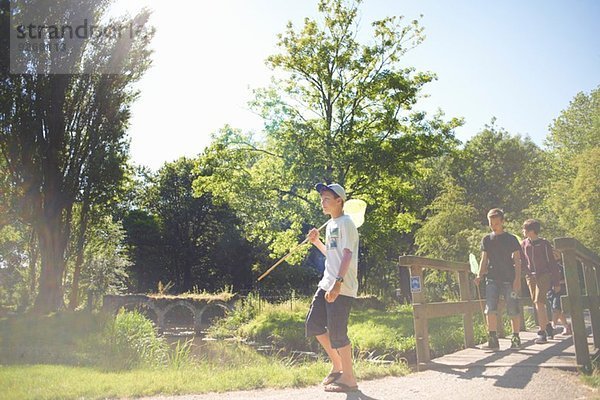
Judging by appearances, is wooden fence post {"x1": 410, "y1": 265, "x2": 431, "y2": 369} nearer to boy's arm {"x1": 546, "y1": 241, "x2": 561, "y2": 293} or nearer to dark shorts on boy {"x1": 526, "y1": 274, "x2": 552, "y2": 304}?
dark shorts on boy {"x1": 526, "y1": 274, "x2": 552, "y2": 304}

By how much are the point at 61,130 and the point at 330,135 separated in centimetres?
1148

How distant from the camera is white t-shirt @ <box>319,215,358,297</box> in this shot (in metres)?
4.74

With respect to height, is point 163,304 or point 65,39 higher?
point 65,39

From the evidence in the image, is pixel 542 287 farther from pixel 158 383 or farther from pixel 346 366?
pixel 158 383

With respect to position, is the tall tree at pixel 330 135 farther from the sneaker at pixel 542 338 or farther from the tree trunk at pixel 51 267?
the sneaker at pixel 542 338

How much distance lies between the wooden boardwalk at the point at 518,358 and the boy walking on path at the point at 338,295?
1.81 meters

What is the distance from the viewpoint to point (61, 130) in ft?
72.7

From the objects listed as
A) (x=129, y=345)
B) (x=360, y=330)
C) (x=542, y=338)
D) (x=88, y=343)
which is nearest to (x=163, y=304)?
(x=360, y=330)

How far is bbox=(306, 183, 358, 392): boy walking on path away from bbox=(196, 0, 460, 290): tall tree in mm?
16356

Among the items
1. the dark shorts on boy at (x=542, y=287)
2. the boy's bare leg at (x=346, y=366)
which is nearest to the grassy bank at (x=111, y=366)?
the boy's bare leg at (x=346, y=366)

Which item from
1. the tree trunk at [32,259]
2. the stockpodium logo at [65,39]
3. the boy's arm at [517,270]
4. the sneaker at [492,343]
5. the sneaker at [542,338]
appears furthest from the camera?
the tree trunk at [32,259]

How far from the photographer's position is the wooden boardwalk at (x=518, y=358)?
18.9 feet

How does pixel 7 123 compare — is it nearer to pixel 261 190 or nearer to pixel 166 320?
pixel 261 190

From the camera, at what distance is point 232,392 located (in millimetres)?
5203
